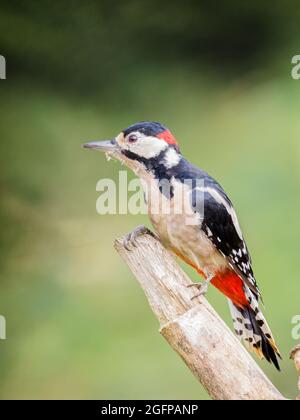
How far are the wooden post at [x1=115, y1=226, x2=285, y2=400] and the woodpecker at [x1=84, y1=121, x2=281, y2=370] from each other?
24 cm

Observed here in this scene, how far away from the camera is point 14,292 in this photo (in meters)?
3.90

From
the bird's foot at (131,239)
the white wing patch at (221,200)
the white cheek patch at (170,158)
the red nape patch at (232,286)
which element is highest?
the white cheek patch at (170,158)

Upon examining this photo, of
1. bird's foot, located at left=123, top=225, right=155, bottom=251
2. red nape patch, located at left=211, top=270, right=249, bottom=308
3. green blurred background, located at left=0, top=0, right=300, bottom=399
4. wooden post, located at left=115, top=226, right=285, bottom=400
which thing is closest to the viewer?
wooden post, located at left=115, top=226, right=285, bottom=400

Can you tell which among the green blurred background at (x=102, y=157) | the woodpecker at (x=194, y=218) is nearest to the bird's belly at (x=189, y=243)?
the woodpecker at (x=194, y=218)

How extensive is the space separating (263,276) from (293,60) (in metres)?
1.21

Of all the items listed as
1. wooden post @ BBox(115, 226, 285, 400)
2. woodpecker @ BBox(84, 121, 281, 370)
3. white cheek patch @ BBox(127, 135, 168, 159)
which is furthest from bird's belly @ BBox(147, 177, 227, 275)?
wooden post @ BBox(115, 226, 285, 400)

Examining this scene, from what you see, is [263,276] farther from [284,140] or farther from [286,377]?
[284,140]

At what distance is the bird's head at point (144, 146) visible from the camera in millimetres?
2010

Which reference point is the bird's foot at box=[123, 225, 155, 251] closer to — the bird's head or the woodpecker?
the woodpecker

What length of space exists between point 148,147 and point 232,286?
1.72 feet

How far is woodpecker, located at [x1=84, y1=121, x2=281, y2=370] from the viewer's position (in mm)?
2031

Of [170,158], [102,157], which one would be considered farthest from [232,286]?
[102,157]

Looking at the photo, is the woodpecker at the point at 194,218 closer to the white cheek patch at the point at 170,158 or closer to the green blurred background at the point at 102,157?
the white cheek patch at the point at 170,158

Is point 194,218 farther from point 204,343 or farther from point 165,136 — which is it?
point 204,343
